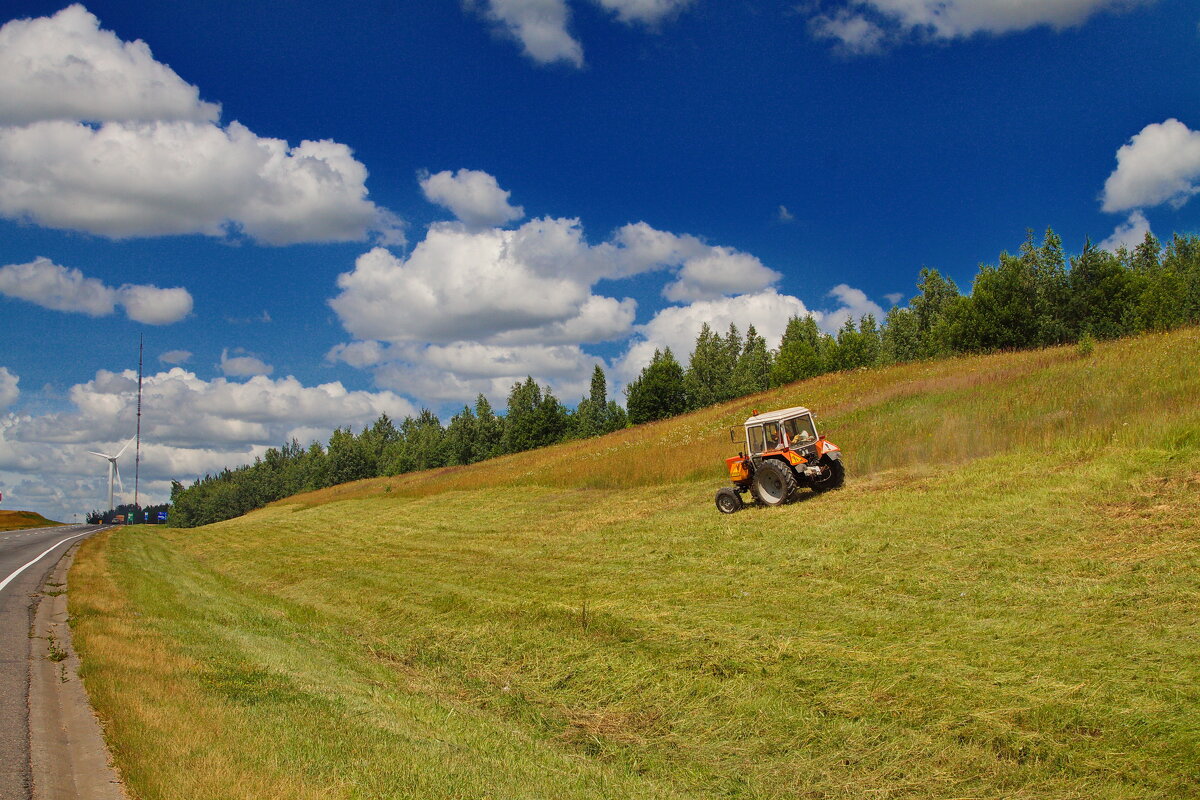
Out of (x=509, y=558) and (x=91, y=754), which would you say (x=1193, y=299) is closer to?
(x=509, y=558)

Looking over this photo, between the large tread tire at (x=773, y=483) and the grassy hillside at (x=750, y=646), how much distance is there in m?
0.60

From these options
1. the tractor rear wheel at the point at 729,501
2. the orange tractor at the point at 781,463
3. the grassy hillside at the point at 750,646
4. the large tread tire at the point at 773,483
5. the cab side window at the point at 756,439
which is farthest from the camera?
the cab side window at the point at 756,439

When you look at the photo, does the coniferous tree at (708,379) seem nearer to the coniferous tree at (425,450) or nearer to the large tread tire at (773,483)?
the coniferous tree at (425,450)

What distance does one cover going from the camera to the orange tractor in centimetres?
1662

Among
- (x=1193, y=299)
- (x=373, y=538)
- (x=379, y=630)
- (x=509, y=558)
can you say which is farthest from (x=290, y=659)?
(x=1193, y=299)

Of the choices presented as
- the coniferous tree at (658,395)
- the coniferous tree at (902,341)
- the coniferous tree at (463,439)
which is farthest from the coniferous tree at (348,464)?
the coniferous tree at (902,341)

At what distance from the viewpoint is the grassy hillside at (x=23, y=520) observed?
53.0m

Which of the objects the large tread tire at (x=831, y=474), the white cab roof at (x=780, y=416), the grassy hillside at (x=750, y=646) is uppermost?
the white cab roof at (x=780, y=416)

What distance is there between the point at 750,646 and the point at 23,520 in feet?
231

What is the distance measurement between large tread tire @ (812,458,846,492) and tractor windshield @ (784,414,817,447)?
2.43ft

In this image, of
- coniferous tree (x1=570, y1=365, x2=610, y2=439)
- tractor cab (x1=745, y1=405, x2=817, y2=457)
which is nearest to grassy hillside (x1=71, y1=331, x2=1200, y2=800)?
tractor cab (x1=745, y1=405, x2=817, y2=457)

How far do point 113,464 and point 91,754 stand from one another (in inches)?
3049

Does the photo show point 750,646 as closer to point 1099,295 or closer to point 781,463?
point 781,463

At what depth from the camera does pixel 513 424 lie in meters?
92.7
